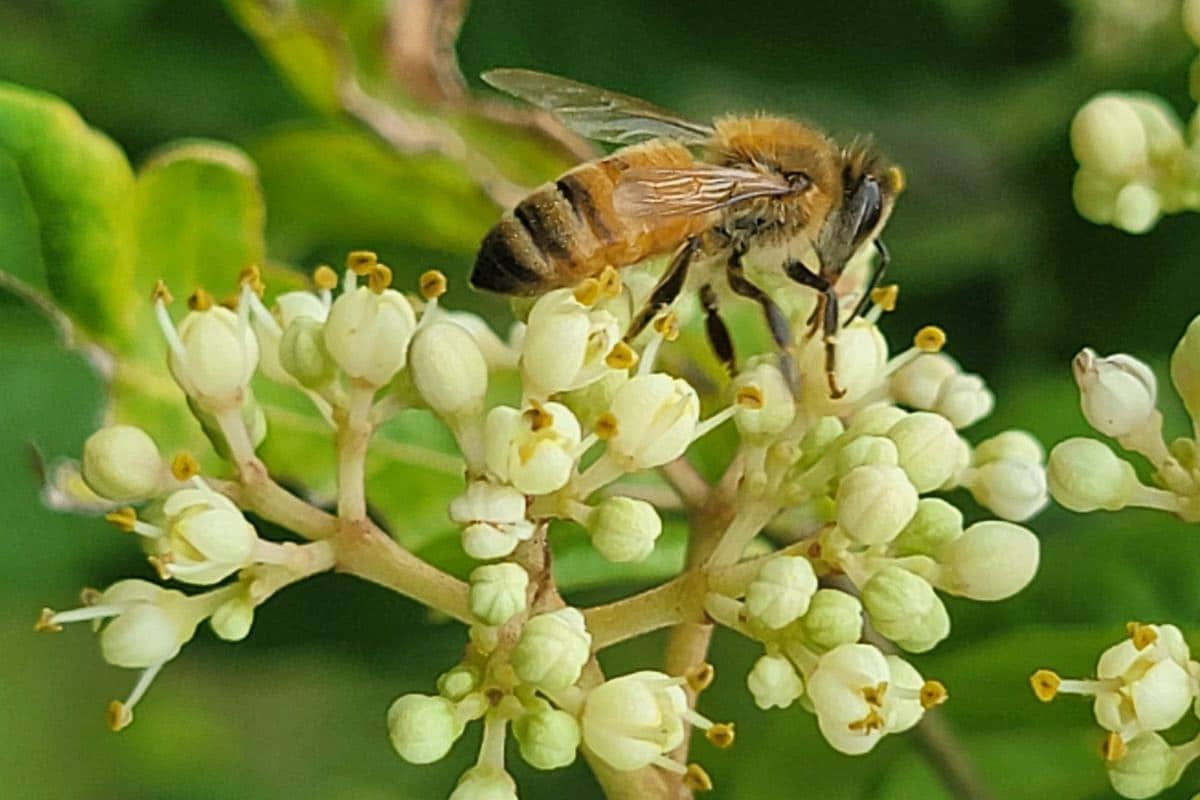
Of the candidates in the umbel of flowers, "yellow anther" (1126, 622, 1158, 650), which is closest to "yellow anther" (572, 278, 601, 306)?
the umbel of flowers

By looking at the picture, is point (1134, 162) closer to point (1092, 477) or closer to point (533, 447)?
point (1092, 477)

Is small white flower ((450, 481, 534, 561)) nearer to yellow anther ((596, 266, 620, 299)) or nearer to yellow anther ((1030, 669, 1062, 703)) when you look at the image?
yellow anther ((596, 266, 620, 299))

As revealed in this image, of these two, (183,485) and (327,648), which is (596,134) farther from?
(327,648)

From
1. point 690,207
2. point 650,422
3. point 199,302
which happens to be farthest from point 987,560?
point 199,302

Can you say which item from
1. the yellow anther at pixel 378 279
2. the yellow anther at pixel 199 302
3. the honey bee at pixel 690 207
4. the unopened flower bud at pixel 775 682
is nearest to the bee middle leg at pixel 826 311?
the honey bee at pixel 690 207

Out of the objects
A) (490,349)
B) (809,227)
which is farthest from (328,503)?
(809,227)
